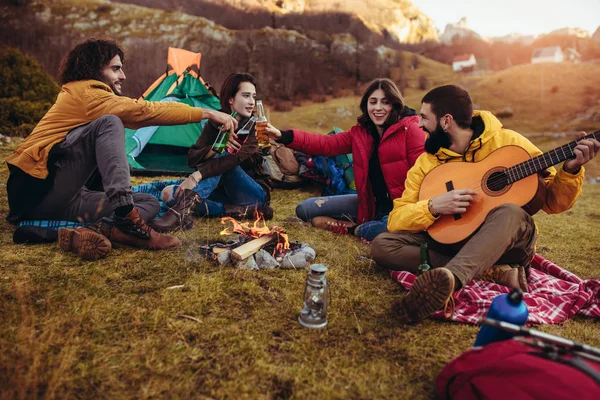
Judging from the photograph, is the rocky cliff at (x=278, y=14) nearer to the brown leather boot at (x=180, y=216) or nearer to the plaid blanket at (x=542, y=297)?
the brown leather boot at (x=180, y=216)

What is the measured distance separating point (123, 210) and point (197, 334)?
1.42 metres

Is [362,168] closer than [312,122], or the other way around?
[362,168]

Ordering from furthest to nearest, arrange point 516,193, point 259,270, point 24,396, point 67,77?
point 67,77
point 259,270
point 516,193
point 24,396

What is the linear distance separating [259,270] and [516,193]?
194cm

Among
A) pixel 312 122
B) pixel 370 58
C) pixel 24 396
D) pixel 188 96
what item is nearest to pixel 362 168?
pixel 24 396

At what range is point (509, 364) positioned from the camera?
1.38m

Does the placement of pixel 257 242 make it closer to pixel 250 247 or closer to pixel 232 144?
pixel 250 247

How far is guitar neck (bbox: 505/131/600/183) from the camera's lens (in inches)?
96.8

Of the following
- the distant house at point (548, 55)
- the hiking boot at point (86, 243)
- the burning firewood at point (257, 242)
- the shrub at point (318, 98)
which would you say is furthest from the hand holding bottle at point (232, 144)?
the distant house at point (548, 55)

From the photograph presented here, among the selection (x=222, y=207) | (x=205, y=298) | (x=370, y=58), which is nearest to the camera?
(x=205, y=298)

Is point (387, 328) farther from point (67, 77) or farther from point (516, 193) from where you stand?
point (67, 77)

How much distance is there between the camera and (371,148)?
4004 mm

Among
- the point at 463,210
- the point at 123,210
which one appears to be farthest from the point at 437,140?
the point at 123,210

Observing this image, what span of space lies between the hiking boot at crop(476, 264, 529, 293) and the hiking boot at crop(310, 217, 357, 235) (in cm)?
163
